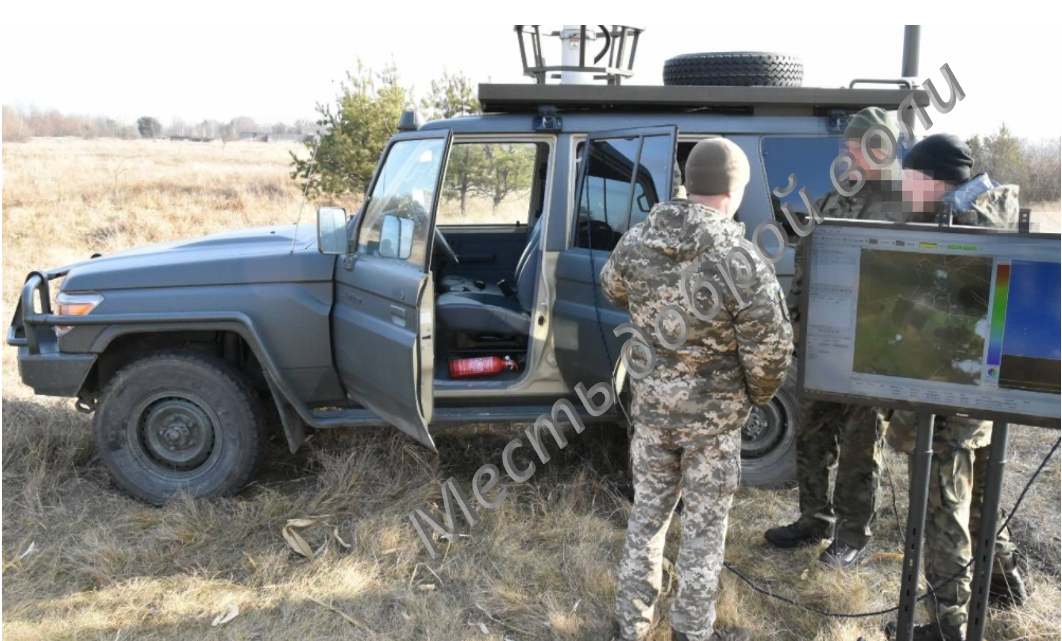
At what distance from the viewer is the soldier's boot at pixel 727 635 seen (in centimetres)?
306

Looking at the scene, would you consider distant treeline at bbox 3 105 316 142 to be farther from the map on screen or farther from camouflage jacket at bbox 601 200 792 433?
the map on screen

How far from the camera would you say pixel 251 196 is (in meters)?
18.1

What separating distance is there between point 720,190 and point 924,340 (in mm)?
804

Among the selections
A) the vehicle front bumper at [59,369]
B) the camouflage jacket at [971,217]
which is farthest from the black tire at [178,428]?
the camouflage jacket at [971,217]

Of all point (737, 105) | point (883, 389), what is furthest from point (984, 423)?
point (737, 105)

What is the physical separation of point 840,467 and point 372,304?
232cm

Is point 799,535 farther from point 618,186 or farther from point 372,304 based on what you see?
point 372,304

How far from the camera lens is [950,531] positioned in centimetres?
302

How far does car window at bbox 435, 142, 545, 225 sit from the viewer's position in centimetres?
517

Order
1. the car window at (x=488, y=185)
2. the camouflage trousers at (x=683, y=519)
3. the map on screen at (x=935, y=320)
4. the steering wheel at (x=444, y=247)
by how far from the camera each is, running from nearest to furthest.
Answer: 1. the map on screen at (x=935, y=320)
2. the camouflage trousers at (x=683, y=519)
3. the steering wheel at (x=444, y=247)
4. the car window at (x=488, y=185)

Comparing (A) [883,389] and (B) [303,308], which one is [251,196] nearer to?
(B) [303,308]

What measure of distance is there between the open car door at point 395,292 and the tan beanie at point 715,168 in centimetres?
134

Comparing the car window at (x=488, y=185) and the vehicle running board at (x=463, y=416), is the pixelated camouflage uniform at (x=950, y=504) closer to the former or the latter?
the vehicle running board at (x=463, y=416)

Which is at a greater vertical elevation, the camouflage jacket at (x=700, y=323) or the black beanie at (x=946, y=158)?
the black beanie at (x=946, y=158)
